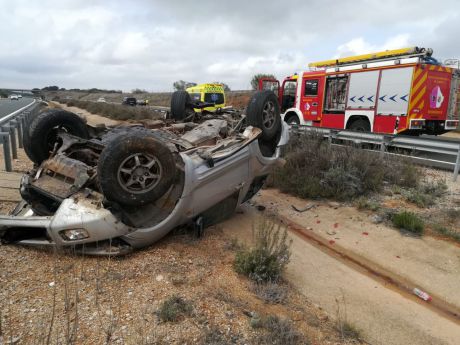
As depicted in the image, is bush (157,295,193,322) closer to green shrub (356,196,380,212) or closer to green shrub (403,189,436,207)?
green shrub (356,196,380,212)

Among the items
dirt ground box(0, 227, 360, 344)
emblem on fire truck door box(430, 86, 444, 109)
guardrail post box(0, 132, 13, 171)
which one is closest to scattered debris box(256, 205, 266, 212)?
dirt ground box(0, 227, 360, 344)

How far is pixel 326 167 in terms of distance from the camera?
7.11 meters

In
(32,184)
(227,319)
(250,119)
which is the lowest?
(227,319)

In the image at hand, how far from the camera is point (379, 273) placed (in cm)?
401

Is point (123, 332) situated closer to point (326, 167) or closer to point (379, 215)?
point (379, 215)

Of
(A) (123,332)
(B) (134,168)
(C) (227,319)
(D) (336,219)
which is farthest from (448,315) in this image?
(B) (134,168)

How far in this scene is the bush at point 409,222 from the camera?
4996 mm

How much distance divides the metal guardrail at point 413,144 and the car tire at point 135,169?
6270mm

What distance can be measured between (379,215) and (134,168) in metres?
3.92

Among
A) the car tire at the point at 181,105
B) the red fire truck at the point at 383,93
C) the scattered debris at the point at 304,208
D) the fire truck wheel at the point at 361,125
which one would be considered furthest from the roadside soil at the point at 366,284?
the fire truck wheel at the point at 361,125

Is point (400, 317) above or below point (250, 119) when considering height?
below

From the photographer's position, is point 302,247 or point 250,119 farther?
point 250,119

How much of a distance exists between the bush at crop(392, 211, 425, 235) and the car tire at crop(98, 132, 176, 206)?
339cm

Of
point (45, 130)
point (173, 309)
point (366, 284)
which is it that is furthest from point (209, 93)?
point (173, 309)
